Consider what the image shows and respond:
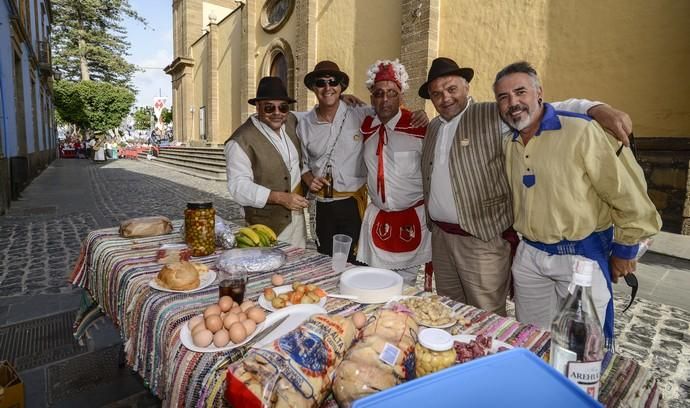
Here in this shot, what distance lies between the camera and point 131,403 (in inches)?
105

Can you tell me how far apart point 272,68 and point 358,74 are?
23.8ft

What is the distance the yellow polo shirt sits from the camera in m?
1.99

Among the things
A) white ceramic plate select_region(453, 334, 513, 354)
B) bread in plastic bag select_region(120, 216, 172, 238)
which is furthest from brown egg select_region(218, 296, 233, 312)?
bread in plastic bag select_region(120, 216, 172, 238)

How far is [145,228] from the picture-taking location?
2895 mm

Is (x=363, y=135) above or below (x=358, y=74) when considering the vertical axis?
below

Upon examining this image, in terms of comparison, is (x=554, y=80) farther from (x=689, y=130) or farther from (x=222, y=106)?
(x=222, y=106)

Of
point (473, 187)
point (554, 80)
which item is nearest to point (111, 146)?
point (554, 80)

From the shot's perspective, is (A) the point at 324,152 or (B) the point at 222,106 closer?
(A) the point at 324,152

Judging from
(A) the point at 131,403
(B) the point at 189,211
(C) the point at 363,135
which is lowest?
(A) the point at 131,403

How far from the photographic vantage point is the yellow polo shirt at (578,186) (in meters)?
1.99

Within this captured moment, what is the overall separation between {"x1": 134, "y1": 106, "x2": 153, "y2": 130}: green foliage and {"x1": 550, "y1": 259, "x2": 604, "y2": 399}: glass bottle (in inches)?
3595

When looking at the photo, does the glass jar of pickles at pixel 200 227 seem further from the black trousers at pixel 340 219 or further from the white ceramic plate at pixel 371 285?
the black trousers at pixel 340 219

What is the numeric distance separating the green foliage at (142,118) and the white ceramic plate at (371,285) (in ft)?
297

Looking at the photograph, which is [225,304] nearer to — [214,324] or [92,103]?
[214,324]
